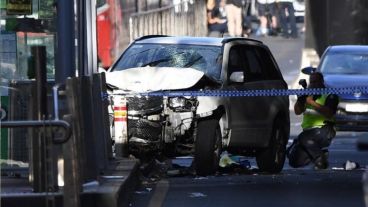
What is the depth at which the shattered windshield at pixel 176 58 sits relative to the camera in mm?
13891

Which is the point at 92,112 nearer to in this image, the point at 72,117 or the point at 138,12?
the point at 72,117

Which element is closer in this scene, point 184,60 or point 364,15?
point 184,60

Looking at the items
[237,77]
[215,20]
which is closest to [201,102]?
[237,77]

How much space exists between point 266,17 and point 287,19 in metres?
0.95

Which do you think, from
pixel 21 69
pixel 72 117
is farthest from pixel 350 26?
pixel 72 117

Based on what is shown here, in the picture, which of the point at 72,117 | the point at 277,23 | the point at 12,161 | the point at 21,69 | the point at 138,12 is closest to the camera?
the point at 72,117

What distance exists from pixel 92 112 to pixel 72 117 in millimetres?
2016

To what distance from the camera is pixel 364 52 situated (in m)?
21.6

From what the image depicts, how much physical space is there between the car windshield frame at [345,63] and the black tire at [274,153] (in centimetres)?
626

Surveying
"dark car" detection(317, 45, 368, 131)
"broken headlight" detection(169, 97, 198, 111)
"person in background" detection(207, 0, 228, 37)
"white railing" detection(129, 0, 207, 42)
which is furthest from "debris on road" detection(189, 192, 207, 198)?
"person in background" detection(207, 0, 228, 37)

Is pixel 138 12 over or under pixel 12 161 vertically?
over

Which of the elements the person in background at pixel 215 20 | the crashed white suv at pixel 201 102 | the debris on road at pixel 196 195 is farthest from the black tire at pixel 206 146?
the person in background at pixel 215 20

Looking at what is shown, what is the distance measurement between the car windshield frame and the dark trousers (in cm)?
651

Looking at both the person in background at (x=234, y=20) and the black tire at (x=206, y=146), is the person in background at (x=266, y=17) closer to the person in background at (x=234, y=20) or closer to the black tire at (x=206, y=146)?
the person in background at (x=234, y=20)
